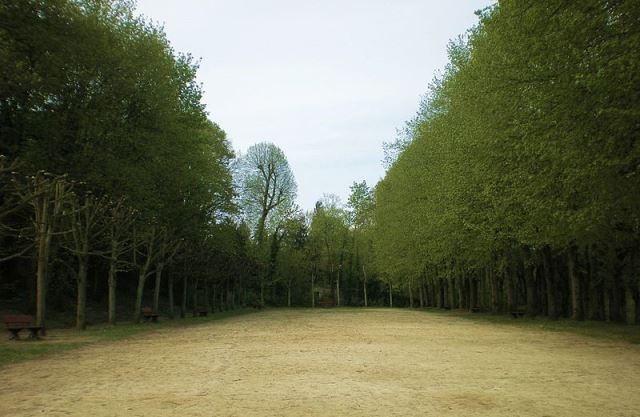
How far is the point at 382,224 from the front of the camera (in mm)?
54188

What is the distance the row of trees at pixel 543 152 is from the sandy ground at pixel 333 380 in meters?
5.17

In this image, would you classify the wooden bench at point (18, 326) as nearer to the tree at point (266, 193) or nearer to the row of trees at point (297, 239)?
the row of trees at point (297, 239)

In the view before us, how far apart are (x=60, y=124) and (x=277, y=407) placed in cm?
2517

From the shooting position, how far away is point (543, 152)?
1811 cm

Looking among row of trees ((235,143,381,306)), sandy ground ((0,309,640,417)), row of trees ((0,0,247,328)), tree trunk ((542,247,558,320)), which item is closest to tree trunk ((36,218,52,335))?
row of trees ((0,0,247,328))

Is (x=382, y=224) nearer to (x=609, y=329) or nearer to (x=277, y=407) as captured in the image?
(x=609, y=329)

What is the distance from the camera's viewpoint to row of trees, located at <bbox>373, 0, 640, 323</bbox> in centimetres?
1511

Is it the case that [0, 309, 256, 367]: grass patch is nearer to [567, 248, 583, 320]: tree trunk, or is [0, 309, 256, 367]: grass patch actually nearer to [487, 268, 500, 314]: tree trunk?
[567, 248, 583, 320]: tree trunk

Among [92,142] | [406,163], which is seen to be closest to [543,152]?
[92,142]

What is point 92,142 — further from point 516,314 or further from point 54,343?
point 516,314

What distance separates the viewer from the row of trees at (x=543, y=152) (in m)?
15.1

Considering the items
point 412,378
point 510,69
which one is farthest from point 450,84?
point 412,378

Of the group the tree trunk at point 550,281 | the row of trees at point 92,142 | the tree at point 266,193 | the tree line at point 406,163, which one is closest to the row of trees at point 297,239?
the tree at point 266,193

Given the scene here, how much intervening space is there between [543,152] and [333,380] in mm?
11580
